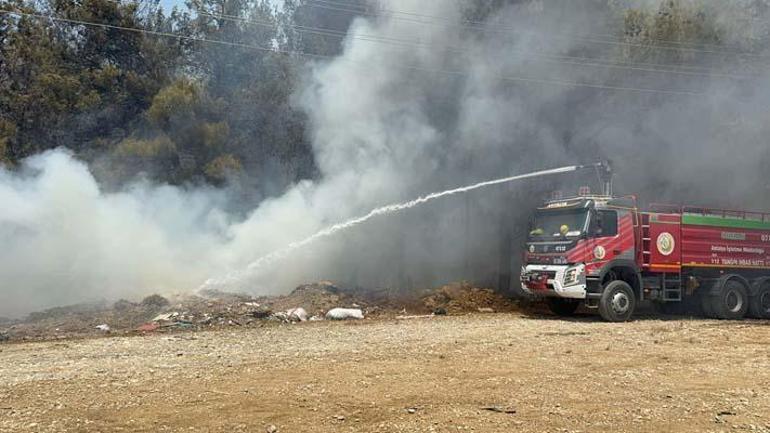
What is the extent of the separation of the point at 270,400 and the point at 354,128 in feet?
41.4

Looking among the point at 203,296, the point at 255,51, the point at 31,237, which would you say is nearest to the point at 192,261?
the point at 203,296

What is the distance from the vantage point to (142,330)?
1195 cm

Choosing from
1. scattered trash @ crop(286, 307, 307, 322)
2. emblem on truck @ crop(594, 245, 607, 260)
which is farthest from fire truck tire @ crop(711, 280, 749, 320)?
scattered trash @ crop(286, 307, 307, 322)

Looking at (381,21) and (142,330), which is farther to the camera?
(381,21)

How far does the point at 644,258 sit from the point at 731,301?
10.5 feet

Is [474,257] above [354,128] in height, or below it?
below

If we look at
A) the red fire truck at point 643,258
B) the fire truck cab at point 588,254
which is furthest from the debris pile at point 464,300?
the fire truck cab at point 588,254

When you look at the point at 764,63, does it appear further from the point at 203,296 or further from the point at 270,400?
the point at 270,400

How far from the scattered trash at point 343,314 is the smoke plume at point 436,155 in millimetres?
3378

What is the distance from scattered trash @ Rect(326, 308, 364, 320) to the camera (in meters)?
14.0

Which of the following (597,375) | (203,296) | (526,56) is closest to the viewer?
(597,375)

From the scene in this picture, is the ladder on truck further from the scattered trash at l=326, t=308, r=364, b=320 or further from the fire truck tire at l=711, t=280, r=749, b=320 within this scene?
the scattered trash at l=326, t=308, r=364, b=320

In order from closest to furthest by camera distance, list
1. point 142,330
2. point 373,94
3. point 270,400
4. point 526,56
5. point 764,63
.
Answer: point 270,400 < point 142,330 < point 373,94 < point 526,56 < point 764,63

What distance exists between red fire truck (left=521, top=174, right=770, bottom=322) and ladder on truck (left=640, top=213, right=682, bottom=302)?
23 mm
